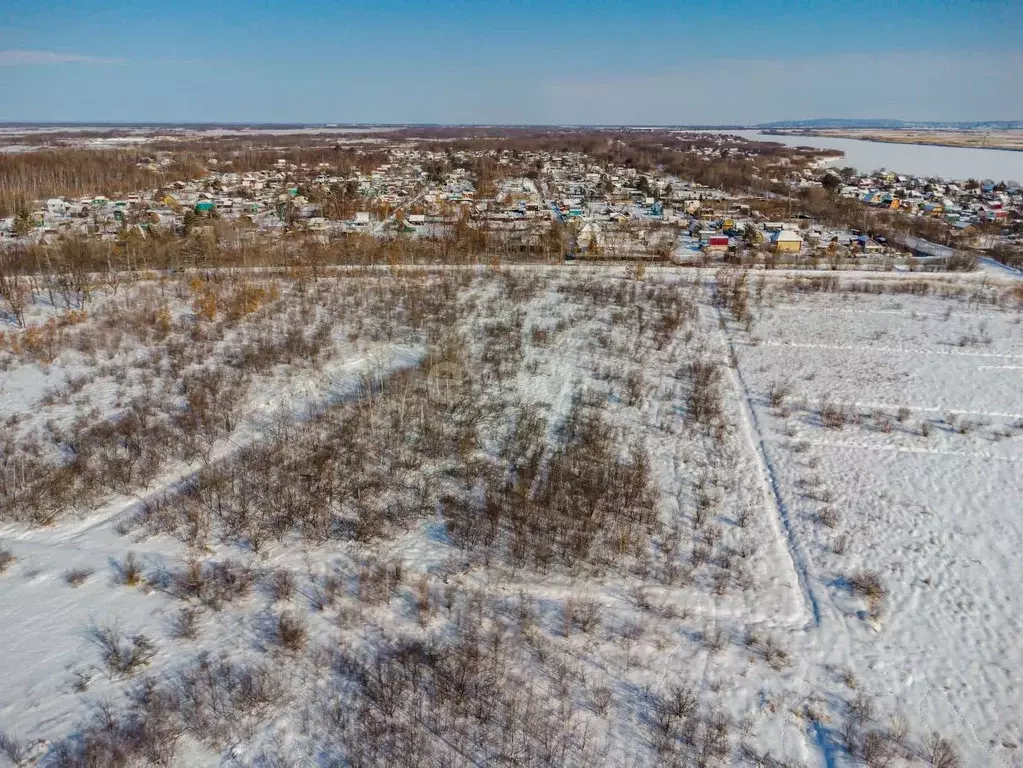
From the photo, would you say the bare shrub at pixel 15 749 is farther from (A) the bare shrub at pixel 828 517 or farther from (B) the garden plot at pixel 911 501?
(A) the bare shrub at pixel 828 517

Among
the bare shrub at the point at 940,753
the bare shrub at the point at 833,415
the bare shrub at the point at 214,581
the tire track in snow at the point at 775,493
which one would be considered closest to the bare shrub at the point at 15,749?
the bare shrub at the point at 214,581

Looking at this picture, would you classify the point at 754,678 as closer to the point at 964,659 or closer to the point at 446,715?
the point at 964,659

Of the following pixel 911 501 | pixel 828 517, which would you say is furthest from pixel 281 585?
pixel 911 501

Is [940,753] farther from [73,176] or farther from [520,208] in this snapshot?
[73,176]

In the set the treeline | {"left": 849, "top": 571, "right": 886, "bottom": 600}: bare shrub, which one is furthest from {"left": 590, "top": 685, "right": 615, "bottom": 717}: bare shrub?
the treeline

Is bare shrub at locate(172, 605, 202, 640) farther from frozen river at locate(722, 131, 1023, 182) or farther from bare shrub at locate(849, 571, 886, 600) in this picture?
frozen river at locate(722, 131, 1023, 182)

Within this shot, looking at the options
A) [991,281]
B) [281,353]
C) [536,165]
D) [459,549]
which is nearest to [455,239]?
[281,353]
